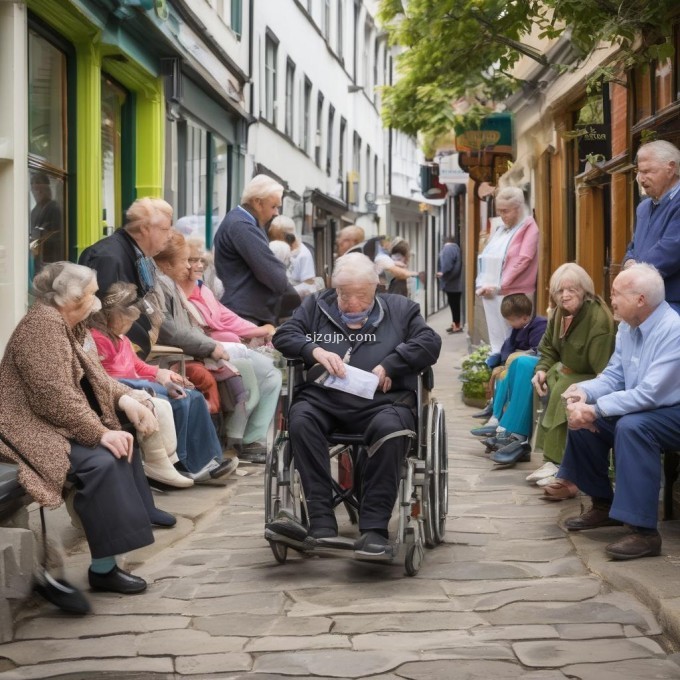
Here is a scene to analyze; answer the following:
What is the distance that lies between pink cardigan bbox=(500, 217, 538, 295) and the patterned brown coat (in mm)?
5977

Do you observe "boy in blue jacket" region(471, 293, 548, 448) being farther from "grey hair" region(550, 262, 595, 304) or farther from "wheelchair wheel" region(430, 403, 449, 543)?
"wheelchair wheel" region(430, 403, 449, 543)

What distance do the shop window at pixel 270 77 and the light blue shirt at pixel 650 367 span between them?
15802mm

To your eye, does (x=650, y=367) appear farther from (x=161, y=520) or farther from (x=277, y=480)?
(x=161, y=520)

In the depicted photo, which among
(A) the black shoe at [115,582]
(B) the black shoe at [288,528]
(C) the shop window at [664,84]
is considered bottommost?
(A) the black shoe at [115,582]

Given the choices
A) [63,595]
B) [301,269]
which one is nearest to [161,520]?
[63,595]

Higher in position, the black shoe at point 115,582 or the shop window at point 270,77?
the shop window at point 270,77

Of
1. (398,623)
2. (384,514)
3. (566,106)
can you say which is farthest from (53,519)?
(566,106)

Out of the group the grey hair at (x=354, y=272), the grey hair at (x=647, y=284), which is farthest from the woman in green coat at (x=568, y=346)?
the grey hair at (x=354, y=272)

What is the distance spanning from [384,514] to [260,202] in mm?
4205

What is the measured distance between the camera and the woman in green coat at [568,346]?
800 centimetres

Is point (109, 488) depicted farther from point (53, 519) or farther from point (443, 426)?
point (443, 426)

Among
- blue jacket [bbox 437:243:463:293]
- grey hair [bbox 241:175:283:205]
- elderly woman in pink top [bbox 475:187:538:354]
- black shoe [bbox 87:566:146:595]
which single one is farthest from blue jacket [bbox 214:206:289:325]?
blue jacket [bbox 437:243:463:293]

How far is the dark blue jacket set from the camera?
32.3 feet

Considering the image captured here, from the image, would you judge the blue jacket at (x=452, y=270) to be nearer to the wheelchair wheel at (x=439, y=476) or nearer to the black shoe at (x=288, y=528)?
the wheelchair wheel at (x=439, y=476)
